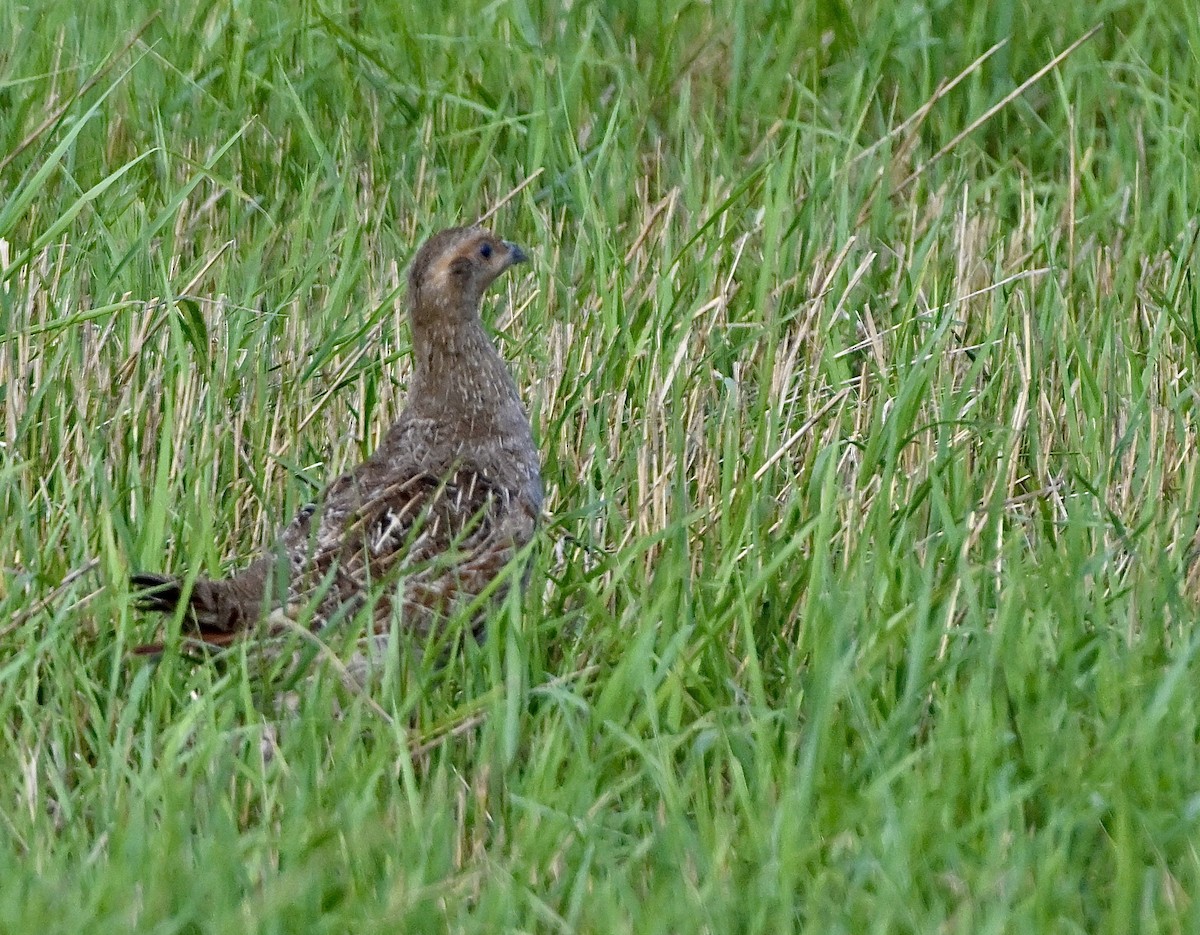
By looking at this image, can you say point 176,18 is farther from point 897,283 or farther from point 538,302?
point 897,283

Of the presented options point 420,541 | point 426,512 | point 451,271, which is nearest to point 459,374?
point 451,271

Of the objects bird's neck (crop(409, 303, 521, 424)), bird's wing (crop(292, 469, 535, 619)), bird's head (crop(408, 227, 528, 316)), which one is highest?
bird's head (crop(408, 227, 528, 316))

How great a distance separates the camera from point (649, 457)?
484 cm

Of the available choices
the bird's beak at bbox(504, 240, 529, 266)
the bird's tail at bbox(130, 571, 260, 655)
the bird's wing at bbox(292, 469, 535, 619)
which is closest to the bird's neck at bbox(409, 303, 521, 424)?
the bird's beak at bbox(504, 240, 529, 266)

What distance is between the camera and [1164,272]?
20.3 ft

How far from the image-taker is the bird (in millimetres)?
3887

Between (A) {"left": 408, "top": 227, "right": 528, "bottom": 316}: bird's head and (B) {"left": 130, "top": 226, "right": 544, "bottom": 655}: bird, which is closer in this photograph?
(B) {"left": 130, "top": 226, "right": 544, "bottom": 655}: bird

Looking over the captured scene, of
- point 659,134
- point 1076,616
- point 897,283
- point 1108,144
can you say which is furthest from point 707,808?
point 1108,144

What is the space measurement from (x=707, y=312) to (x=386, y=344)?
0.88 meters

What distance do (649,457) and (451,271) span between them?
0.70 meters

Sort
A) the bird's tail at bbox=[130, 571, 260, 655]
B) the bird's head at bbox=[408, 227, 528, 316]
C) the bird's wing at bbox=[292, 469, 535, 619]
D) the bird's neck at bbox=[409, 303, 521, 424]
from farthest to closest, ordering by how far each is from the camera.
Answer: the bird's head at bbox=[408, 227, 528, 316] → the bird's neck at bbox=[409, 303, 521, 424] → the bird's wing at bbox=[292, 469, 535, 619] → the bird's tail at bbox=[130, 571, 260, 655]

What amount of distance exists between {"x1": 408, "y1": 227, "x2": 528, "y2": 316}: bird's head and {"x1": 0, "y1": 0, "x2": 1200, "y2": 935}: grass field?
0.98 feet

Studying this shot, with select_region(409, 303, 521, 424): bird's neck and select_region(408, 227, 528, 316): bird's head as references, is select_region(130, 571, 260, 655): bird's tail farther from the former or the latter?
select_region(408, 227, 528, 316): bird's head

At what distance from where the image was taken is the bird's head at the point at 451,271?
5062 mm
